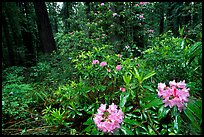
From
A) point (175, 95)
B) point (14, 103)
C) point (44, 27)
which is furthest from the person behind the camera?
point (44, 27)

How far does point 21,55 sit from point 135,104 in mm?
10097

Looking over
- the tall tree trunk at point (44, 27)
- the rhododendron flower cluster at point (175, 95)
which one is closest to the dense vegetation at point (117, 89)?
the rhododendron flower cluster at point (175, 95)

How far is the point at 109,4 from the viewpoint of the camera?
529 centimetres

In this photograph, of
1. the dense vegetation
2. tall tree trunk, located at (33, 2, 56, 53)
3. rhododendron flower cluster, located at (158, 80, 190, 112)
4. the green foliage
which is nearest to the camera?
rhododendron flower cluster, located at (158, 80, 190, 112)

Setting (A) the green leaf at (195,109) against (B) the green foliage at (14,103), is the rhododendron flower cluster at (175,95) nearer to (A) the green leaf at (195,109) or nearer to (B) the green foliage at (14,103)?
(A) the green leaf at (195,109)

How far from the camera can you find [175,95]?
52.9 inches

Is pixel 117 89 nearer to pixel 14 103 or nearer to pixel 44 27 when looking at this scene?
pixel 14 103

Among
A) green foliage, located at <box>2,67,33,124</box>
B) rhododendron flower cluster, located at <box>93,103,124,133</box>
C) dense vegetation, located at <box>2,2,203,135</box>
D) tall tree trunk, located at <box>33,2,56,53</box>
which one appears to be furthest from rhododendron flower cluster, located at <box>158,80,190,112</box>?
tall tree trunk, located at <box>33,2,56,53</box>

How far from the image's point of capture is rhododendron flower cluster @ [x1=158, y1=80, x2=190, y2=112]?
1.33 meters

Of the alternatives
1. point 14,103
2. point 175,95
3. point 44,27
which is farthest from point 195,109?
point 44,27

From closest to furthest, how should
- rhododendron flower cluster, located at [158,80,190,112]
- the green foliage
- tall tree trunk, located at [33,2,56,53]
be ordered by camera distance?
rhododendron flower cluster, located at [158,80,190,112]
the green foliage
tall tree trunk, located at [33,2,56,53]

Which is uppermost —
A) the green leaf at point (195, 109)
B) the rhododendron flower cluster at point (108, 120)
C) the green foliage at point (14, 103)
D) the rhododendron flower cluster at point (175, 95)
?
the rhododendron flower cluster at point (175, 95)

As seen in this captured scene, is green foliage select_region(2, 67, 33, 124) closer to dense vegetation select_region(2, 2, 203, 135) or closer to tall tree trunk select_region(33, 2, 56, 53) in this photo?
dense vegetation select_region(2, 2, 203, 135)

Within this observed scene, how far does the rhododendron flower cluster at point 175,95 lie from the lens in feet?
4.35
